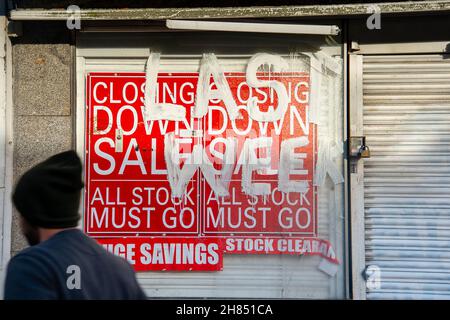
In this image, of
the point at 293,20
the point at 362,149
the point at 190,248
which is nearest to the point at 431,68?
the point at 362,149

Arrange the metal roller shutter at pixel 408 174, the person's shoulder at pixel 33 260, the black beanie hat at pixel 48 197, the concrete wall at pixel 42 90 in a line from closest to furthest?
the person's shoulder at pixel 33 260
the black beanie hat at pixel 48 197
the metal roller shutter at pixel 408 174
the concrete wall at pixel 42 90

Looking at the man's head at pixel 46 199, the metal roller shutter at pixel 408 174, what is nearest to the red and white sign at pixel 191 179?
the metal roller shutter at pixel 408 174

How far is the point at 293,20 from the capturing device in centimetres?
541

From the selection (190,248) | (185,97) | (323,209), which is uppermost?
(185,97)

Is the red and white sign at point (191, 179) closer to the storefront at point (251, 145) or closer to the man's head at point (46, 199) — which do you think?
the storefront at point (251, 145)

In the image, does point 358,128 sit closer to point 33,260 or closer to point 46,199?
point 46,199

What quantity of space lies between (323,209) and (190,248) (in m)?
1.39

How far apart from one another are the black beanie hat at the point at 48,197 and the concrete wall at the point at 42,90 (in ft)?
10.9

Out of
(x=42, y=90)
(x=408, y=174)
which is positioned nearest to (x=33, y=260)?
(x=42, y=90)

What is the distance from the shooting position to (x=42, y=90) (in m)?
5.55

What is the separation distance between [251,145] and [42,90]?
2.20m

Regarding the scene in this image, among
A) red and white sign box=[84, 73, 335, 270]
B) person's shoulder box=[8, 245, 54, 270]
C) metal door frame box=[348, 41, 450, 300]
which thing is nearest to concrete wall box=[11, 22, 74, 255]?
red and white sign box=[84, 73, 335, 270]

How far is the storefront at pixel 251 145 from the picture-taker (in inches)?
213
